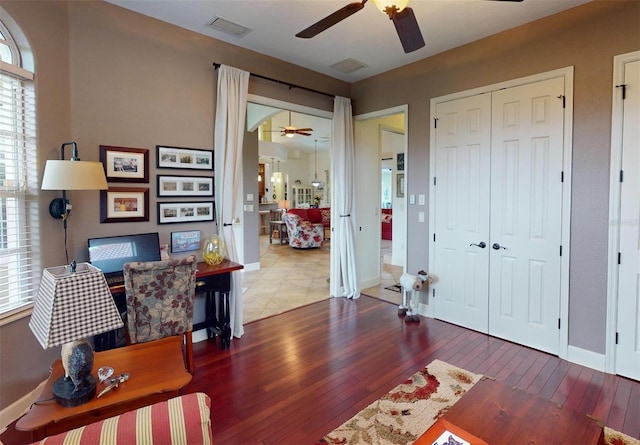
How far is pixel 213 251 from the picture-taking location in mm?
3320

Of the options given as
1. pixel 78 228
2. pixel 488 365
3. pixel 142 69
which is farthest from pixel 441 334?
pixel 142 69

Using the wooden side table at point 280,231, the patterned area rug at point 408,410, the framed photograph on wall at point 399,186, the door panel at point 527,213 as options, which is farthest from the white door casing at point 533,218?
the wooden side table at point 280,231

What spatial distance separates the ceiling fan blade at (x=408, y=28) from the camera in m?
2.07

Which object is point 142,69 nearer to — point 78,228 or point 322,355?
point 78,228

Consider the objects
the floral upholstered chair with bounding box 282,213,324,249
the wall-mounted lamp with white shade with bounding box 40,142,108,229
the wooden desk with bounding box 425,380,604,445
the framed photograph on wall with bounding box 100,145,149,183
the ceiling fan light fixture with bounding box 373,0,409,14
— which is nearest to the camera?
the wooden desk with bounding box 425,380,604,445

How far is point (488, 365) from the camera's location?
2943 millimetres

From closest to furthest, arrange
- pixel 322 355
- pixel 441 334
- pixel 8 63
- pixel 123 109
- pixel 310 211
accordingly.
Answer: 1. pixel 8 63
2. pixel 123 109
3. pixel 322 355
4. pixel 441 334
5. pixel 310 211

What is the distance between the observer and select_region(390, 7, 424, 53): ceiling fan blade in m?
2.07

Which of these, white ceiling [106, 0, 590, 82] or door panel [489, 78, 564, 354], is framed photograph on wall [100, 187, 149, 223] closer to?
white ceiling [106, 0, 590, 82]

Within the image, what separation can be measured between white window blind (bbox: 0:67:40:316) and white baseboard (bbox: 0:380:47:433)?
60 centimetres

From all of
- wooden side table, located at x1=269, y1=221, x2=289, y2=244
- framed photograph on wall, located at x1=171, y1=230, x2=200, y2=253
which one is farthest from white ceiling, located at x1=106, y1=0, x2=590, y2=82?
wooden side table, located at x1=269, y1=221, x2=289, y2=244

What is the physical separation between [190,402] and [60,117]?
255cm

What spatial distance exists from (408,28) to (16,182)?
2.75 metres

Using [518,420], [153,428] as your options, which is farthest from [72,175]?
[518,420]
